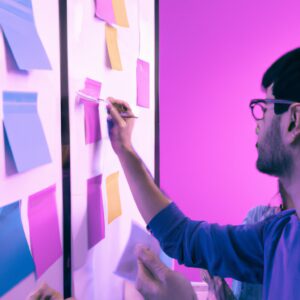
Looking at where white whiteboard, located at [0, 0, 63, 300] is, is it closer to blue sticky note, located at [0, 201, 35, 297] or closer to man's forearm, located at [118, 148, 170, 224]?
blue sticky note, located at [0, 201, 35, 297]

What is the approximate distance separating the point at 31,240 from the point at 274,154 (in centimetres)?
63

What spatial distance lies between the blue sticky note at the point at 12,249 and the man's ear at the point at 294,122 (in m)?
0.65

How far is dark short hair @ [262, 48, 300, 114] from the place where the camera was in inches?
36.2

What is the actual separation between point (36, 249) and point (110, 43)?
1.66ft

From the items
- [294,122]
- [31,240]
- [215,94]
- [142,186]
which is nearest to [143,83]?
[142,186]

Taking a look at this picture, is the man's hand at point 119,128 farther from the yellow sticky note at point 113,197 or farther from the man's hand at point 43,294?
the man's hand at point 43,294

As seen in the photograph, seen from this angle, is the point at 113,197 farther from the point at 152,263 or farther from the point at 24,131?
the point at 24,131

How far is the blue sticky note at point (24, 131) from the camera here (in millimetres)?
538

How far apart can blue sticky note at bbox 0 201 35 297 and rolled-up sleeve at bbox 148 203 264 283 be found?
45 centimetres

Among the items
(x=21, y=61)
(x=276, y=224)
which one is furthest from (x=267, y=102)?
(x=21, y=61)

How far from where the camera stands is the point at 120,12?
3.16 ft

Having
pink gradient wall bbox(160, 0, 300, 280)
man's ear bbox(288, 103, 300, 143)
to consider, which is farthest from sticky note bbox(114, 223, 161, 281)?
pink gradient wall bbox(160, 0, 300, 280)

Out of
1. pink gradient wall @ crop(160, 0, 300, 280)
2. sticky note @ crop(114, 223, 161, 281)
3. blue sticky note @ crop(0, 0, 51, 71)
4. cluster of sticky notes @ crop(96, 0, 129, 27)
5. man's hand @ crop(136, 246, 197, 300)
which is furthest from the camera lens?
pink gradient wall @ crop(160, 0, 300, 280)

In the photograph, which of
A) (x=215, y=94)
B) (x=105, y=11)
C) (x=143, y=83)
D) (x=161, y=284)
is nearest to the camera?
(x=161, y=284)
